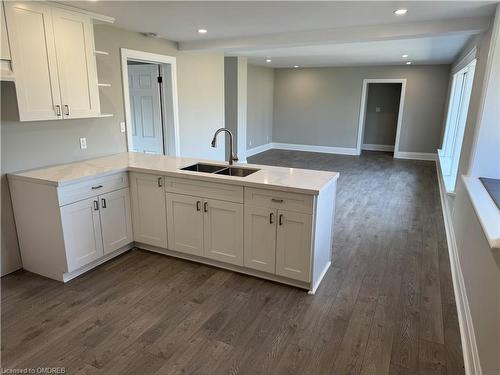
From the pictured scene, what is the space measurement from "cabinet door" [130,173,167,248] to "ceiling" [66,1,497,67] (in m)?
1.61

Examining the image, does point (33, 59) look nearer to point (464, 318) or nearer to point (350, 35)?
point (350, 35)

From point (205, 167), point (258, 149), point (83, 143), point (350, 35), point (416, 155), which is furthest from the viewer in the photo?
point (258, 149)

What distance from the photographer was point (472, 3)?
114 inches

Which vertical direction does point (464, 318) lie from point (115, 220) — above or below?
below

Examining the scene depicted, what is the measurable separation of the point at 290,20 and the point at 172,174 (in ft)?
6.68

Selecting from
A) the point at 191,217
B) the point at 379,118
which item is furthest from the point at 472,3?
the point at 379,118

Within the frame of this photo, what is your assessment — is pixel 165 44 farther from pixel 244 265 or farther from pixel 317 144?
pixel 317 144

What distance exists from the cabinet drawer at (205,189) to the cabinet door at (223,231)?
0.05m

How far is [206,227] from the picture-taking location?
10.1 feet

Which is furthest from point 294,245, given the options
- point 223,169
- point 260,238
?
point 223,169

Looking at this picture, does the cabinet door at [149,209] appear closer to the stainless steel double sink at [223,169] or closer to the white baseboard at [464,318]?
the stainless steel double sink at [223,169]

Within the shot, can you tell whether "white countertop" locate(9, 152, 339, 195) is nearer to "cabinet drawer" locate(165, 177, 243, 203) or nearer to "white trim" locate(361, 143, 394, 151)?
"cabinet drawer" locate(165, 177, 243, 203)

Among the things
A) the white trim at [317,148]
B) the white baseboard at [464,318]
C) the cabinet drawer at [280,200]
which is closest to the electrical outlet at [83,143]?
the cabinet drawer at [280,200]

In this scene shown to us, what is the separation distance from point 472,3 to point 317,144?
724 centimetres
